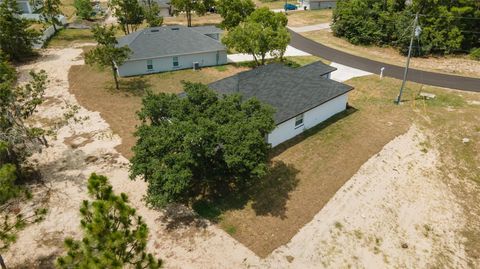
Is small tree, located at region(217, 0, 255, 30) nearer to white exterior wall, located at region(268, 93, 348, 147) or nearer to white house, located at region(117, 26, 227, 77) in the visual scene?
white house, located at region(117, 26, 227, 77)

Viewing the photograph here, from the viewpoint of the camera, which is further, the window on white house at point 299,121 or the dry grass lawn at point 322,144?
the window on white house at point 299,121

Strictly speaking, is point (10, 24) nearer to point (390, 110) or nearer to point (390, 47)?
point (390, 110)

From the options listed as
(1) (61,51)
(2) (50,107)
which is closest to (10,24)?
(1) (61,51)

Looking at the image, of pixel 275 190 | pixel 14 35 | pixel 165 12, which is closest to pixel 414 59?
pixel 275 190

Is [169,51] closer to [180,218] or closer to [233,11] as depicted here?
[233,11]

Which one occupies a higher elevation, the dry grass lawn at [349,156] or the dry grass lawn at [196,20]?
the dry grass lawn at [196,20]

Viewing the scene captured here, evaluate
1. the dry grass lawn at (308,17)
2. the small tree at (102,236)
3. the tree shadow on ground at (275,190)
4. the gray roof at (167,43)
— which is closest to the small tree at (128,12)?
the gray roof at (167,43)

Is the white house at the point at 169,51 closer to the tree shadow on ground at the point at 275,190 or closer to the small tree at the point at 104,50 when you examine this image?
the small tree at the point at 104,50
